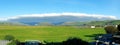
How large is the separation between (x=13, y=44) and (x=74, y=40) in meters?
18.7

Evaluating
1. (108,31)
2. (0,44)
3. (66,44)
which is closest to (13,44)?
(0,44)

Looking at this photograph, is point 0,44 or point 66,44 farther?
point 0,44

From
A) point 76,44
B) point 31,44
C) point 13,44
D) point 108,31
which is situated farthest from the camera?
point 108,31

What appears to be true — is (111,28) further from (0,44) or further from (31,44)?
(0,44)

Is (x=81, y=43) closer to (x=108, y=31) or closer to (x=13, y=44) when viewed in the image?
(x=13, y=44)

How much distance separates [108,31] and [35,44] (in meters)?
68.2

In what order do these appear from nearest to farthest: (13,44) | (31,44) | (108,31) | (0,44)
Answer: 1. (13,44)
2. (0,44)
3. (31,44)
4. (108,31)

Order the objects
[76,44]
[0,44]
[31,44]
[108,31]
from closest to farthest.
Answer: [76,44] < [0,44] < [31,44] < [108,31]

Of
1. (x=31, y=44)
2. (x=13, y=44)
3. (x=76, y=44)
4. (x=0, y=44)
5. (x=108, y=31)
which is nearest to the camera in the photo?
(x=76, y=44)

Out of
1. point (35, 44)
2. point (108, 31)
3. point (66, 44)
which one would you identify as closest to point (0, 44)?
point (35, 44)

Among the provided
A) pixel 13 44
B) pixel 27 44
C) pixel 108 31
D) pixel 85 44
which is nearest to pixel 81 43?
pixel 85 44

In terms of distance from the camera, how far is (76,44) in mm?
34781

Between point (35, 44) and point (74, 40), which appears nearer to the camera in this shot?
point (74, 40)

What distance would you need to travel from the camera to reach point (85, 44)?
36.2 m
